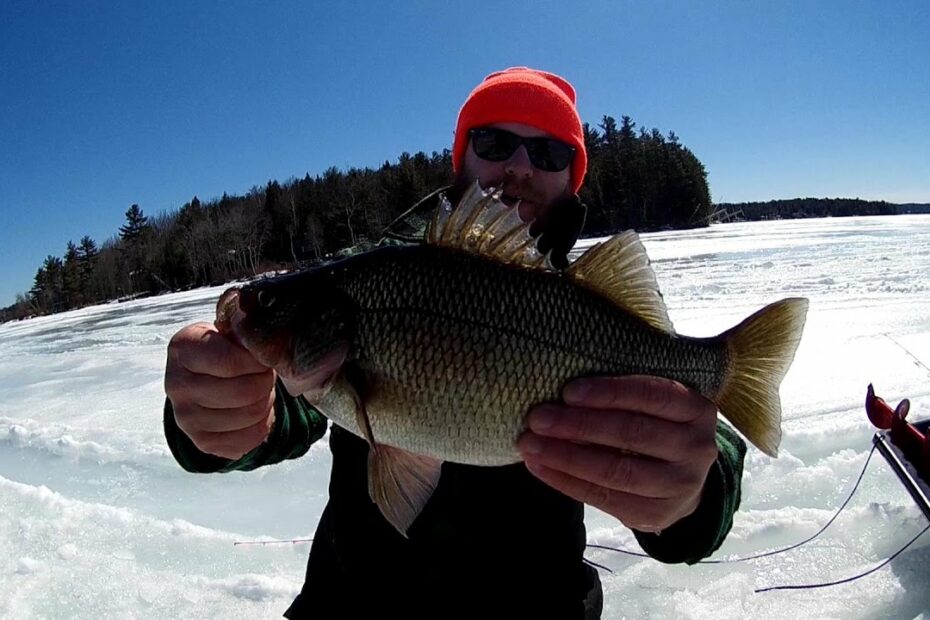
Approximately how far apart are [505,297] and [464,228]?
18 cm

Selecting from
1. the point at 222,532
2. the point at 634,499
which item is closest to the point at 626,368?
the point at 634,499

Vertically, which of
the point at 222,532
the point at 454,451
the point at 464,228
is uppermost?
the point at 464,228

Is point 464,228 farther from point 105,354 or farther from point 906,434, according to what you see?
point 105,354

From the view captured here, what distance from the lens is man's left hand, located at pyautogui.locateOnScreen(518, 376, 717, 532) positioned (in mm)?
1121

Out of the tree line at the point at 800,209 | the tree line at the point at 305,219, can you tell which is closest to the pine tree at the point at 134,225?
the tree line at the point at 305,219

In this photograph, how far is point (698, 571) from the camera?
2377mm

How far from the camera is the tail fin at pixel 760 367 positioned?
1226mm

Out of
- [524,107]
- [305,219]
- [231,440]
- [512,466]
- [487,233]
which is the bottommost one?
[512,466]

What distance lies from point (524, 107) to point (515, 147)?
17cm

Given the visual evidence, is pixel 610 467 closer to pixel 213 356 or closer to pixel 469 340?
pixel 469 340

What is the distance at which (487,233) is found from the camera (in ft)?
4.04

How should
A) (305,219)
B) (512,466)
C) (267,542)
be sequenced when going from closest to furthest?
1. (512,466)
2. (267,542)
3. (305,219)

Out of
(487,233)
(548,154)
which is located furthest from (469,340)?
(548,154)

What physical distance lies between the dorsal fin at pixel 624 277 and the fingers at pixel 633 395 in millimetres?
147
